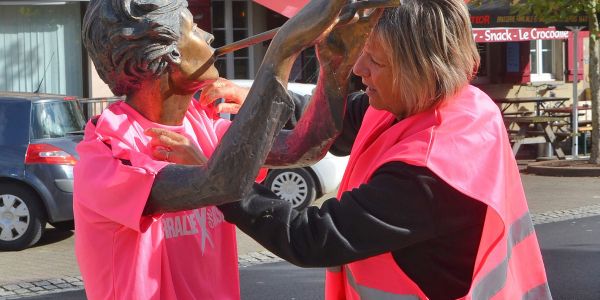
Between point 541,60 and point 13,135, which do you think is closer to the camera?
point 13,135

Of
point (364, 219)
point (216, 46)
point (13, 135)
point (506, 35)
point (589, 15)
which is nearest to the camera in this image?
point (364, 219)

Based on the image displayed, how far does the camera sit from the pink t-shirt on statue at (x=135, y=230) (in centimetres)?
226

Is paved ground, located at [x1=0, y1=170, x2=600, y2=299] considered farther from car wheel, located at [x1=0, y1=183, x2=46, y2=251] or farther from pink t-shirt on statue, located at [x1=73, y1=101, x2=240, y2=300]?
pink t-shirt on statue, located at [x1=73, y1=101, x2=240, y2=300]

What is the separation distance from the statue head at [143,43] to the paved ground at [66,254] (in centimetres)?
596

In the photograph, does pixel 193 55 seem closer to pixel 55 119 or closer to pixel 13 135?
pixel 13 135

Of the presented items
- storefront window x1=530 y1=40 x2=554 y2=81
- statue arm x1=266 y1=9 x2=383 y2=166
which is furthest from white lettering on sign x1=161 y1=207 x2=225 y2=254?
storefront window x1=530 y1=40 x2=554 y2=81

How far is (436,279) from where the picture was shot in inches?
90.4

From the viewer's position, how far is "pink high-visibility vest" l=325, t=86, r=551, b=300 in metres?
2.23

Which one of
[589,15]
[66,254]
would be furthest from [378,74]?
[589,15]

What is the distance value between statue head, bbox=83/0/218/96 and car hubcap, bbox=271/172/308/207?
30.6 feet

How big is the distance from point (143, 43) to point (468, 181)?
80cm

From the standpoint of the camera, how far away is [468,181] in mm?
2215

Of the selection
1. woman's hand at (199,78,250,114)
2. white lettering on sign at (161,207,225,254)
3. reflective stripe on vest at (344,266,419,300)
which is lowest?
reflective stripe on vest at (344,266,419,300)

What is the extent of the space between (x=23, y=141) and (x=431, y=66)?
822cm
